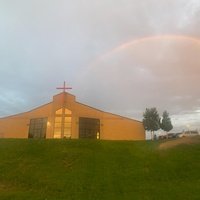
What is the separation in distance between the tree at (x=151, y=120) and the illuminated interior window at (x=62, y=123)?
18673 millimetres

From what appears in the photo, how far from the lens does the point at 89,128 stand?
6216 cm

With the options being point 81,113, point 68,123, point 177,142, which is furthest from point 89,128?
point 177,142

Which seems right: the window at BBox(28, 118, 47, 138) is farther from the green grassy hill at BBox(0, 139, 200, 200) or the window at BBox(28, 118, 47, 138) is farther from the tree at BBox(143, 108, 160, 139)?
the green grassy hill at BBox(0, 139, 200, 200)

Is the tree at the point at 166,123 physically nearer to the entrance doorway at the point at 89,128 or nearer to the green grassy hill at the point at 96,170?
the entrance doorway at the point at 89,128

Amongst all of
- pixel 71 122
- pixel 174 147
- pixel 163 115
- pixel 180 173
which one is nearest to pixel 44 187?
pixel 180 173

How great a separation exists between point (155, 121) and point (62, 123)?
22.5 metres

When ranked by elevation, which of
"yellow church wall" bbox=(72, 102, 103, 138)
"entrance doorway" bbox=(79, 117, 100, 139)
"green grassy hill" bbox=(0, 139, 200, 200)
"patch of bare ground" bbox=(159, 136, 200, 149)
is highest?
"yellow church wall" bbox=(72, 102, 103, 138)

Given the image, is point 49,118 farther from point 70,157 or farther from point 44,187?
point 44,187

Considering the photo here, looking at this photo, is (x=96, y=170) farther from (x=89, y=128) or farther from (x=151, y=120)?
(x=151, y=120)

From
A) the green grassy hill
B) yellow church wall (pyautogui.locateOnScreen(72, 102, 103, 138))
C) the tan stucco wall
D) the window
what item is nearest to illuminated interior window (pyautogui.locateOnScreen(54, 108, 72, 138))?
the tan stucco wall

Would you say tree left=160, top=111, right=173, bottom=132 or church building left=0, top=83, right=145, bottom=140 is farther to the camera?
tree left=160, top=111, right=173, bottom=132

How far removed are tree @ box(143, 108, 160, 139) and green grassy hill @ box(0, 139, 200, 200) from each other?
131ft

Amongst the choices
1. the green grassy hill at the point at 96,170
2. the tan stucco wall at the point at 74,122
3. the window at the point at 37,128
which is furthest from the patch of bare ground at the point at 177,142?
the window at the point at 37,128

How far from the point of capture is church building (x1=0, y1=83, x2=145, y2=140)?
196 ft
